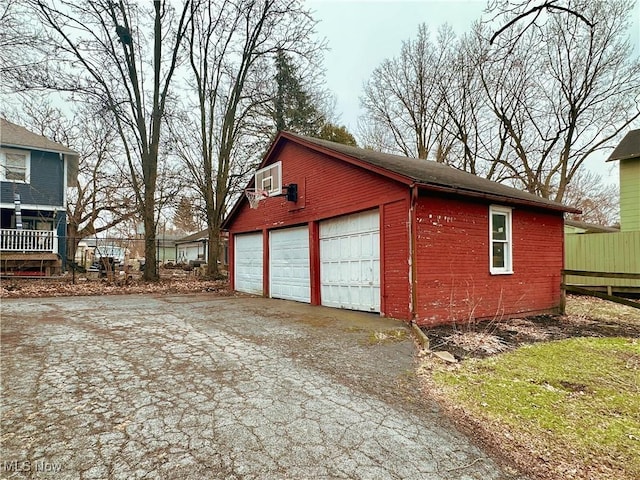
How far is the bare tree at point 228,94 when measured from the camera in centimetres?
1692

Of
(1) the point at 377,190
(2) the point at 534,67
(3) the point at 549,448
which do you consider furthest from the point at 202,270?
(2) the point at 534,67

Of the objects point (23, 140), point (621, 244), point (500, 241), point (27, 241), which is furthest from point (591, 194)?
point (23, 140)

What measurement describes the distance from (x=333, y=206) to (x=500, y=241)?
425cm

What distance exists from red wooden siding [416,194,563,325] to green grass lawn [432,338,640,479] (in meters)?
2.07

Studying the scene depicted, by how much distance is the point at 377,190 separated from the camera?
813cm

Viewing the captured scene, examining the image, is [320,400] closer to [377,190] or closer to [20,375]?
[20,375]

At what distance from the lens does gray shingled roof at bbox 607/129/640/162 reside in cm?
1401

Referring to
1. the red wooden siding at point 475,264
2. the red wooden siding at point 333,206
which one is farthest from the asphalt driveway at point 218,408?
the red wooden siding at point 475,264

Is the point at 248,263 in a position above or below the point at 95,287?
above

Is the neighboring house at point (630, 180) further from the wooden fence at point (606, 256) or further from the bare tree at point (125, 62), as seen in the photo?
the bare tree at point (125, 62)

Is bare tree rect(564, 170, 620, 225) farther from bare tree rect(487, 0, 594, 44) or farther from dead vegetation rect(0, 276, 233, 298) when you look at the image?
dead vegetation rect(0, 276, 233, 298)

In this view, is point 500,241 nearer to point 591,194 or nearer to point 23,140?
point 23,140

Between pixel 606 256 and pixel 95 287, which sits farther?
pixel 606 256

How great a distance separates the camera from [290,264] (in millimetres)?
11281
